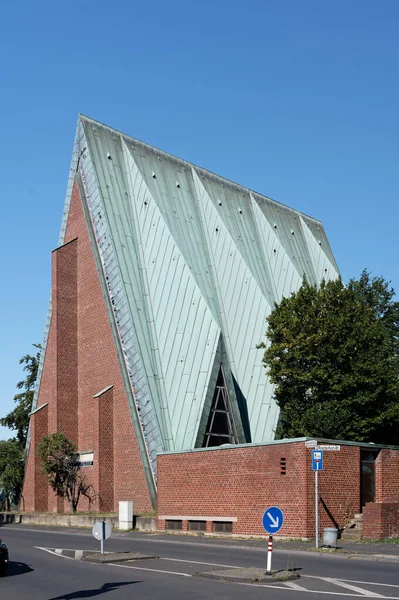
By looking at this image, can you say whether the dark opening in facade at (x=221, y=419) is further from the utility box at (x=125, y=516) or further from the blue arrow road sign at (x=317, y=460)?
the blue arrow road sign at (x=317, y=460)

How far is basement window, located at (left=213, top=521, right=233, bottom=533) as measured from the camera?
30.5m

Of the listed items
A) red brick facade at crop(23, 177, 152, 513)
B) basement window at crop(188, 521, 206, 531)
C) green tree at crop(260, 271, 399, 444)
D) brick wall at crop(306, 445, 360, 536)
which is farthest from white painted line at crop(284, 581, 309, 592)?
red brick facade at crop(23, 177, 152, 513)

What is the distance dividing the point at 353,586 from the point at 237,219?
135 ft

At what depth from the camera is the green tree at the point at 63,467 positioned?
1699 inches

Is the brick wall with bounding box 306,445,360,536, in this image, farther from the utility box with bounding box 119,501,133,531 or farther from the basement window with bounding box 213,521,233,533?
the utility box with bounding box 119,501,133,531

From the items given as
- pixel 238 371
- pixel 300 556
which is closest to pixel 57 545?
pixel 300 556

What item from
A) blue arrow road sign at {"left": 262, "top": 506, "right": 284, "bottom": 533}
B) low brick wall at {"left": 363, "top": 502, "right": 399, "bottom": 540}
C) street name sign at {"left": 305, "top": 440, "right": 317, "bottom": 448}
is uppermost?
street name sign at {"left": 305, "top": 440, "right": 317, "bottom": 448}

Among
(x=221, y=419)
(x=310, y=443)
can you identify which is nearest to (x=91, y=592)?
(x=310, y=443)

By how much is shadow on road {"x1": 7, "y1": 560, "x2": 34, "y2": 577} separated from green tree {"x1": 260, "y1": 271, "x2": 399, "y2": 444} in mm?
20219

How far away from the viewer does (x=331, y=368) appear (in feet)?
126

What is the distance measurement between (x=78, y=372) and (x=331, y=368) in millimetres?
15384

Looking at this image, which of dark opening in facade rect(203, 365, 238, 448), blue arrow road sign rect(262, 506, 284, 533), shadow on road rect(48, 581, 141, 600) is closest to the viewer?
shadow on road rect(48, 581, 141, 600)

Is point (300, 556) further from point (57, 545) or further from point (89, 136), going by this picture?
point (89, 136)

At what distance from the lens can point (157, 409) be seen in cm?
3991
